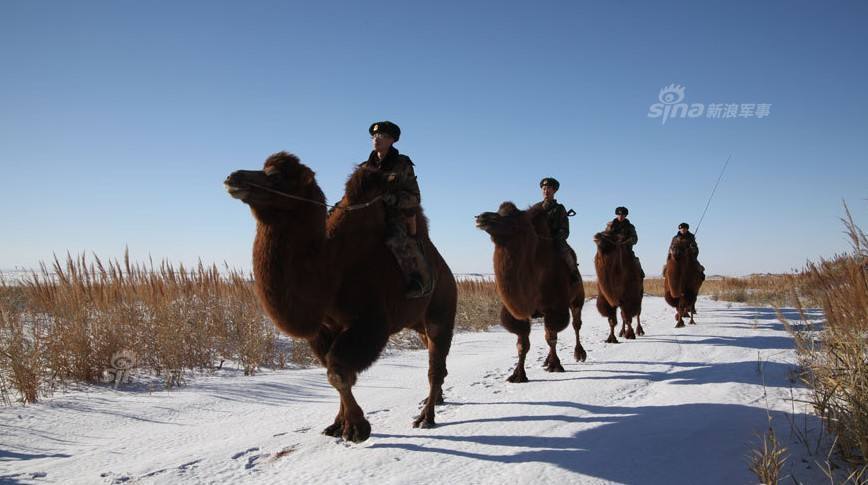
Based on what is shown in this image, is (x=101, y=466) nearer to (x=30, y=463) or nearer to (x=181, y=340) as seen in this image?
(x=30, y=463)

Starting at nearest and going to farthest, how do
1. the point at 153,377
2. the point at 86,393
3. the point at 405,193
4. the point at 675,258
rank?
the point at 405,193, the point at 86,393, the point at 153,377, the point at 675,258

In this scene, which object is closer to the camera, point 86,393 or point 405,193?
point 405,193

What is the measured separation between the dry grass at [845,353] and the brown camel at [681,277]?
28.5ft

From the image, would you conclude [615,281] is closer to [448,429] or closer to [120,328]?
[448,429]

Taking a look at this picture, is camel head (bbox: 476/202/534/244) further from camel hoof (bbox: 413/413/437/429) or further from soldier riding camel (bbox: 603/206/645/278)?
soldier riding camel (bbox: 603/206/645/278)

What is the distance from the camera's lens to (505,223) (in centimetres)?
636

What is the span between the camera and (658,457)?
2.99 meters

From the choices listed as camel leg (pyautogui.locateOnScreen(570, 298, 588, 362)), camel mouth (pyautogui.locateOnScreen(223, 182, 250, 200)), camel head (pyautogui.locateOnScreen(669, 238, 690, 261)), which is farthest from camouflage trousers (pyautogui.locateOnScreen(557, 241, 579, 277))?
camel head (pyautogui.locateOnScreen(669, 238, 690, 261))

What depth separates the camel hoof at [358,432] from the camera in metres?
3.38

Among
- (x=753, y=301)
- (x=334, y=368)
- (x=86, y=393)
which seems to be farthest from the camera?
(x=753, y=301)

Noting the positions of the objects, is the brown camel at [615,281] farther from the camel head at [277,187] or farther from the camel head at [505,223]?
the camel head at [277,187]

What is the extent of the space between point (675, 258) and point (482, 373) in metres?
8.28

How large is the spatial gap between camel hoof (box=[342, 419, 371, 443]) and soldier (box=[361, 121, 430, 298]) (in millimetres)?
Answer: 991

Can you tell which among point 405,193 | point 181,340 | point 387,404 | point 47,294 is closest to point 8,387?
point 181,340
